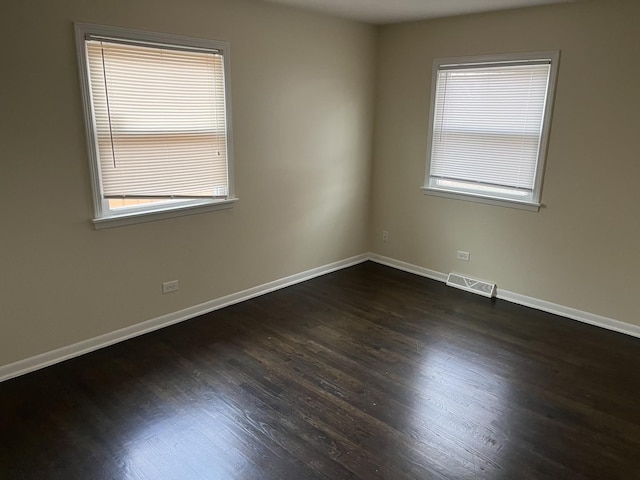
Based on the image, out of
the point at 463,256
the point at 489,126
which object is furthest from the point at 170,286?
the point at 489,126

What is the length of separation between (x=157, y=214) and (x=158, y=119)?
69 centimetres

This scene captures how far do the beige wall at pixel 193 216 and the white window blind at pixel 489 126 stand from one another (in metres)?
0.87

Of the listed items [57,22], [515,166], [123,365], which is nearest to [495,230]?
[515,166]

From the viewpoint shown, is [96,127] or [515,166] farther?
[515,166]

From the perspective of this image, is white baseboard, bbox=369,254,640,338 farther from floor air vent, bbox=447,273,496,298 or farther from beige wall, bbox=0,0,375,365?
beige wall, bbox=0,0,375,365

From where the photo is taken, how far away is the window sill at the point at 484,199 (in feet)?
13.1

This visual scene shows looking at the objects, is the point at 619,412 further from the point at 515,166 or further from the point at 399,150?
the point at 399,150

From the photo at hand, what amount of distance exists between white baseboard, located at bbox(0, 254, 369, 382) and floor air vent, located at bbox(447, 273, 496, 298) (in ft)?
4.12

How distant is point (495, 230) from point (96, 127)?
341 centimetres

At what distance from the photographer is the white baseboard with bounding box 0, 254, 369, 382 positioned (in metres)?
2.97

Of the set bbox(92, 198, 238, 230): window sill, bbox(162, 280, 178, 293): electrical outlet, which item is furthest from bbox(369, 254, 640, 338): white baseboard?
bbox(162, 280, 178, 293): electrical outlet

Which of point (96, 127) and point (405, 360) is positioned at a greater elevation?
point (96, 127)

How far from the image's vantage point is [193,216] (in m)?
3.66

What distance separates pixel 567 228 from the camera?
383cm
